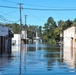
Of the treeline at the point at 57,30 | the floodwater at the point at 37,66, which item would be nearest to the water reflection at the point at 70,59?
the floodwater at the point at 37,66

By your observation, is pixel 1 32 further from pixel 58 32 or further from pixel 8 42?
pixel 58 32

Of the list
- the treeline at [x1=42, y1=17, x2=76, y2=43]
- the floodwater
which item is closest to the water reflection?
the floodwater

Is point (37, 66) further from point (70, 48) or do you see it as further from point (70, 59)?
point (70, 48)

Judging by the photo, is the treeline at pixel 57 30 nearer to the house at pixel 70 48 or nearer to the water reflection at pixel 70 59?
the house at pixel 70 48

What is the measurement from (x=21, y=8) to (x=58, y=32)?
7357cm

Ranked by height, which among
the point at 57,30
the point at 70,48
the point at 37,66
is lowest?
the point at 37,66

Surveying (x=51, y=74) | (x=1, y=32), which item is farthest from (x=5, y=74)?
(x=1, y=32)

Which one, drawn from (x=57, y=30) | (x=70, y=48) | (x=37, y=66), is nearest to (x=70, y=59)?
(x=37, y=66)

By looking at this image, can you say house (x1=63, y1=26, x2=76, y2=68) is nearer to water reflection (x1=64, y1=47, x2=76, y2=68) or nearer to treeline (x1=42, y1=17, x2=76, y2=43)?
water reflection (x1=64, y1=47, x2=76, y2=68)

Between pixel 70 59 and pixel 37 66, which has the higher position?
pixel 70 59

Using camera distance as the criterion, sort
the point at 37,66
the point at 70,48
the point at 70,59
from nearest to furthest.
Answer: the point at 37,66, the point at 70,59, the point at 70,48

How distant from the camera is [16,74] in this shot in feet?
58.1

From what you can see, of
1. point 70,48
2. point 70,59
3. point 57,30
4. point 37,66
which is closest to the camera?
point 37,66

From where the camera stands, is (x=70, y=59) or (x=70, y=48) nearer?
(x=70, y=59)
